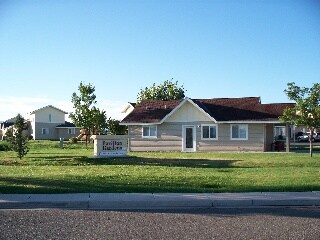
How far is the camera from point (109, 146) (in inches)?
1029

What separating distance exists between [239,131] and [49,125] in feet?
163

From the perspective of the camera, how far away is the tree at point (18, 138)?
25531 mm

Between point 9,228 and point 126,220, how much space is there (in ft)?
7.44

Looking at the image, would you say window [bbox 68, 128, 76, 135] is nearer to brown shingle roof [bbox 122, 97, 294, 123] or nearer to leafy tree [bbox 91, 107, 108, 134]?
leafy tree [bbox 91, 107, 108, 134]

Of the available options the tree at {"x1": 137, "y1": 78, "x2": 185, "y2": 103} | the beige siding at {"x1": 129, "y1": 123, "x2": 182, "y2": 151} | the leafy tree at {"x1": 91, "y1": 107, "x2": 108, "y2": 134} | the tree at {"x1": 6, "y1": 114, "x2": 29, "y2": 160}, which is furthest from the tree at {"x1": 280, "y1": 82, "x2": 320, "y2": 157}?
the tree at {"x1": 137, "y1": 78, "x2": 185, "y2": 103}

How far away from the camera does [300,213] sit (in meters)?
10.1

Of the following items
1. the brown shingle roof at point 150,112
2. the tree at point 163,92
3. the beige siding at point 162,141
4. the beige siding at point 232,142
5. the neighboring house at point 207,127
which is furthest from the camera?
the tree at point 163,92

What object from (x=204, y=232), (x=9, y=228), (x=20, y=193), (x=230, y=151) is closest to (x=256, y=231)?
(x=204, y=232)

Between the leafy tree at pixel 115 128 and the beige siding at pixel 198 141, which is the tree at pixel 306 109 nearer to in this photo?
the beige siding at pixel 198 141

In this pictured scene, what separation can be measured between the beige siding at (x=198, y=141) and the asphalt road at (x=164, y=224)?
22.6 metres

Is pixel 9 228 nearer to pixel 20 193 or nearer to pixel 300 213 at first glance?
pixel 20 193

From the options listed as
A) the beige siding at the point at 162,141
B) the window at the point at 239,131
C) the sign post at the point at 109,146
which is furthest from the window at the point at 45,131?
the sign post at the point at 109,146

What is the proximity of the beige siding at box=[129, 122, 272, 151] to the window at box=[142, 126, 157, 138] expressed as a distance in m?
0.26

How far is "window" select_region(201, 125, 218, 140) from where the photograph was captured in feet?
113
